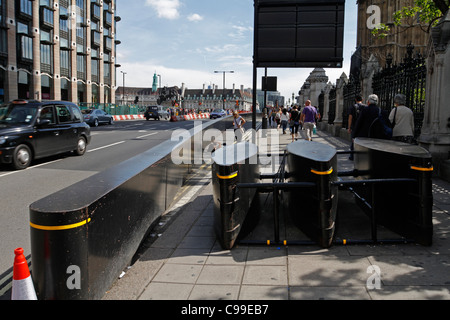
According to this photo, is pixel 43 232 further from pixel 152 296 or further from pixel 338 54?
pixel 338 54

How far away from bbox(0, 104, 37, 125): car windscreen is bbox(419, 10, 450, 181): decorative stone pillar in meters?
10.4

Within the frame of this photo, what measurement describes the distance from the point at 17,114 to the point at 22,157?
4.89ft

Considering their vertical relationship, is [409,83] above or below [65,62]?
below

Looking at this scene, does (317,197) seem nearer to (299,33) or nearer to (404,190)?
(404,190)

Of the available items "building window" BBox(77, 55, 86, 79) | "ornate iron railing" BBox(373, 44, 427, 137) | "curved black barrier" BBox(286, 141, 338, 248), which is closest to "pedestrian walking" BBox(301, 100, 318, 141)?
"ornate iron railing" BBox(373, 44, 427, 137)

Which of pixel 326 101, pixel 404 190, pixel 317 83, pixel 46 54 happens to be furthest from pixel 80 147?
pixel 46 54

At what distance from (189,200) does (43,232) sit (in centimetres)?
451

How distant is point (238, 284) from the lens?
3.75 metres

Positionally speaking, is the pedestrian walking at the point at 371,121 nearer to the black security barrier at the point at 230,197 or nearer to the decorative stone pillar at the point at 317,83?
the black security barrier at the point at 230,197

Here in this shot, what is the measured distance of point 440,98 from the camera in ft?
29.9

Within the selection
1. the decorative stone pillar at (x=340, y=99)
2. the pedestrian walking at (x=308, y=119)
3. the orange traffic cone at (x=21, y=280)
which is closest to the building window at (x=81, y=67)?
the decorative stone pillar at (x=340, y=99)

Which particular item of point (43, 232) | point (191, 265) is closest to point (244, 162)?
point (191, 265)

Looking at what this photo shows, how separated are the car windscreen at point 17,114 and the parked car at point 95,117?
20.4 meters

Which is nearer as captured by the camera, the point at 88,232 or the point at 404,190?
the point at 88,232
